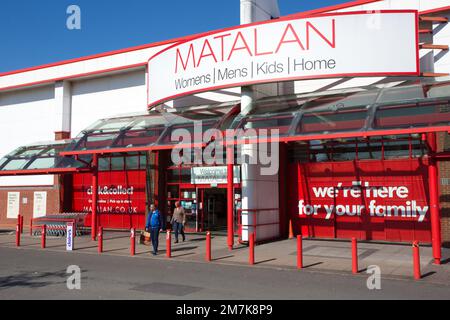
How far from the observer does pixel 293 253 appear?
14.8 metres

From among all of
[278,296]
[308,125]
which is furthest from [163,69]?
[278,296]

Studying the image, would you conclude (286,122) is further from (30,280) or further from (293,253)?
(30,280)

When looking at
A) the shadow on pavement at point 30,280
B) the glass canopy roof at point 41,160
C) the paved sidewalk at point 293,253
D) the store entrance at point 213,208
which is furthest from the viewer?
the store entrance at point 213,208

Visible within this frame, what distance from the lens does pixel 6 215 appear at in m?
27.0

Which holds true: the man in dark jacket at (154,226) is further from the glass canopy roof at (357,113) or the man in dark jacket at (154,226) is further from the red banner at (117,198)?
the red banner at (117,198)

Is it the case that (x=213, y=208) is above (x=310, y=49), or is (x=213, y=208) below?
below

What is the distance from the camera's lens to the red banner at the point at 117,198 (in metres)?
23.6

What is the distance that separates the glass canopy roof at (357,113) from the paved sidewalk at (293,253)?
3521 mm

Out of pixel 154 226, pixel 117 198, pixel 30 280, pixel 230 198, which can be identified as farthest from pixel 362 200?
pixel 30 280

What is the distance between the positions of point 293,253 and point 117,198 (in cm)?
1227

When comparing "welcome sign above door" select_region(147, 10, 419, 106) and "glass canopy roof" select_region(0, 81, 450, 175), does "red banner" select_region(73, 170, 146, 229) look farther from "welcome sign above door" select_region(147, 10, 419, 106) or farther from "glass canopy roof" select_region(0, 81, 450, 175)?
"welcome sign above door" select_region(147, 10, 419, 106)

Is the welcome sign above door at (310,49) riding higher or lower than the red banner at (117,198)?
higher

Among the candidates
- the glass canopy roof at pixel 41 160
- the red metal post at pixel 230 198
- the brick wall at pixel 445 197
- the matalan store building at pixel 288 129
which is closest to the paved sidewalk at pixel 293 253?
the red metal post at pixel 230 198
